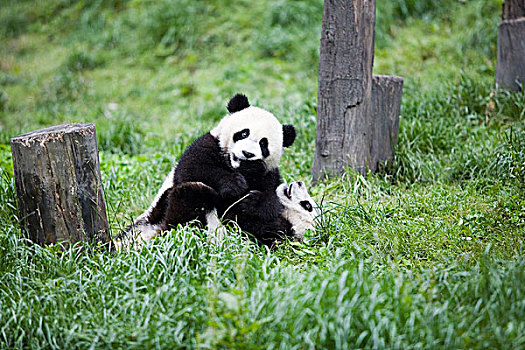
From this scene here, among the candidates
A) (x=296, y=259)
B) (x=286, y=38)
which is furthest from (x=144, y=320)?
(x=286, y=38)

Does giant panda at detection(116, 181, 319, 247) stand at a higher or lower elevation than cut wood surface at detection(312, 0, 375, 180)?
lower

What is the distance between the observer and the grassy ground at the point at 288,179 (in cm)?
229

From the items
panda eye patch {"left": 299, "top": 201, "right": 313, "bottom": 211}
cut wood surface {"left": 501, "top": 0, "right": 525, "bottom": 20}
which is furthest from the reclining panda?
cut wood surface {"left": 501, "top": 0, "right": 525, "bottom": 20}

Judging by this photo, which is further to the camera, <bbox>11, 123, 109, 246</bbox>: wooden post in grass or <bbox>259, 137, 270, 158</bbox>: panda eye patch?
<bbox>259, 137, 270, 158</bbox>: panda eye patch

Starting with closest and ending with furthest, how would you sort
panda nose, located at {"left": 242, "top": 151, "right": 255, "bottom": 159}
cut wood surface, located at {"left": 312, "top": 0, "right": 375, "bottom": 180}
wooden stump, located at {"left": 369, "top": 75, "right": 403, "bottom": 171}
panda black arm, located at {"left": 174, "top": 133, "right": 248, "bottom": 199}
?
1. panda nose, located at {"left": 242, "top": 151, "right": 255, "bottom": 159}
2. panda black arm, located at {"left": 174, "top": 133, "right": 248, "bottom": 199}
3. cut wood surface, located at {"left": 312, "top": 0, "right": 375, "bottom": 180}
4. wooden stump, located at {"left": 369, "top": 75, "right": 403, "bottom": 171}

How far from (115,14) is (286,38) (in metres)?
4.52

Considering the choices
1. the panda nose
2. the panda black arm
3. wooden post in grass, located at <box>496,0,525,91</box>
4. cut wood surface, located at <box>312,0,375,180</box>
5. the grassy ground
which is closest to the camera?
the grassy ground

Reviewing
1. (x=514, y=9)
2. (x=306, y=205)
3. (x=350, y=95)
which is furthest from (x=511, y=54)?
(x=306, y=205)

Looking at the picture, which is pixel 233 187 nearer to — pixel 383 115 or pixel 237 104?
pixel 237 104

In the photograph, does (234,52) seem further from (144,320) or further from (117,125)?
(144,320)

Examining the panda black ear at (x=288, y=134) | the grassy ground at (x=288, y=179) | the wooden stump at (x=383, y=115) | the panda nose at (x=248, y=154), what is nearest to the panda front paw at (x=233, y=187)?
the panda nose at (x=248, y=154)

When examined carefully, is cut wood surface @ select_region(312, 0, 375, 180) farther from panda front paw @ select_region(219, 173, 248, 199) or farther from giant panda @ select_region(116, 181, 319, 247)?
panda front paw @ select_region(219, 173, 248, 199)

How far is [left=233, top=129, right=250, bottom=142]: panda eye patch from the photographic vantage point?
3281 millimetres

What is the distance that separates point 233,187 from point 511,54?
159 inches
